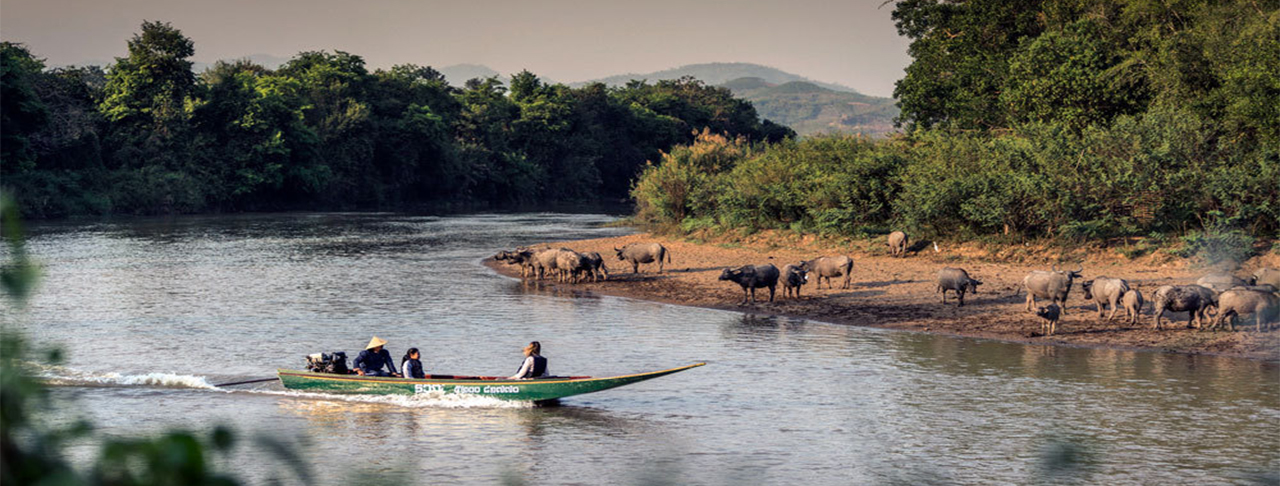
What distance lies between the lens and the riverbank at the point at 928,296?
77.7 feet

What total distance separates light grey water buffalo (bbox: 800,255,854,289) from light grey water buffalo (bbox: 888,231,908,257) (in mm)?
5022

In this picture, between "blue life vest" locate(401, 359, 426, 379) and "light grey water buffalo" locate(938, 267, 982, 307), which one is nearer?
"blue life vest" locate(401, 359, 426, 379)

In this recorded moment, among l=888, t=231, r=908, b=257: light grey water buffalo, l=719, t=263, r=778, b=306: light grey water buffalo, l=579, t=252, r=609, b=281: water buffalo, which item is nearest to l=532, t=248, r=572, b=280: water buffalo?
l=579, t=252, r=609, b=281: water buffalo

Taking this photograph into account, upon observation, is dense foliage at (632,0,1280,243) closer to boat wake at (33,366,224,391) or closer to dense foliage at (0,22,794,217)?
dense foliage at (0,22,794,217)

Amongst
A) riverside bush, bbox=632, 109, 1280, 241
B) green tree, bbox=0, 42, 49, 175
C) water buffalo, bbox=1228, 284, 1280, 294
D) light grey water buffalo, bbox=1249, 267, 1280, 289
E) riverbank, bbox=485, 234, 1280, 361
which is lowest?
riverbank, bbox=485, 234, 1280, 361

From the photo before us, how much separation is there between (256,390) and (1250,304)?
1992cm

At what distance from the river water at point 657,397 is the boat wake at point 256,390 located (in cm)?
5

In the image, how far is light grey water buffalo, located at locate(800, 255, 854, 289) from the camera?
1235 inches

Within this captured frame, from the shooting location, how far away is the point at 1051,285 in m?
25.7

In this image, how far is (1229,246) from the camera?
3048 cm

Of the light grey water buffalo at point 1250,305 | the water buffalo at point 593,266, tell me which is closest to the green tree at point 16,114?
the water buffalo at point 593,266

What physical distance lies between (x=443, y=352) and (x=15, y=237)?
22.3 meters

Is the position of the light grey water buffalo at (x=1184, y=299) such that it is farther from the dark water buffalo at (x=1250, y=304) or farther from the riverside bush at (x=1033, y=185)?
the riverside bush at (x=1033, y=185)

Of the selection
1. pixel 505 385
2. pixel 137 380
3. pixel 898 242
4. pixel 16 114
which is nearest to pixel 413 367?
pixel 505 385
